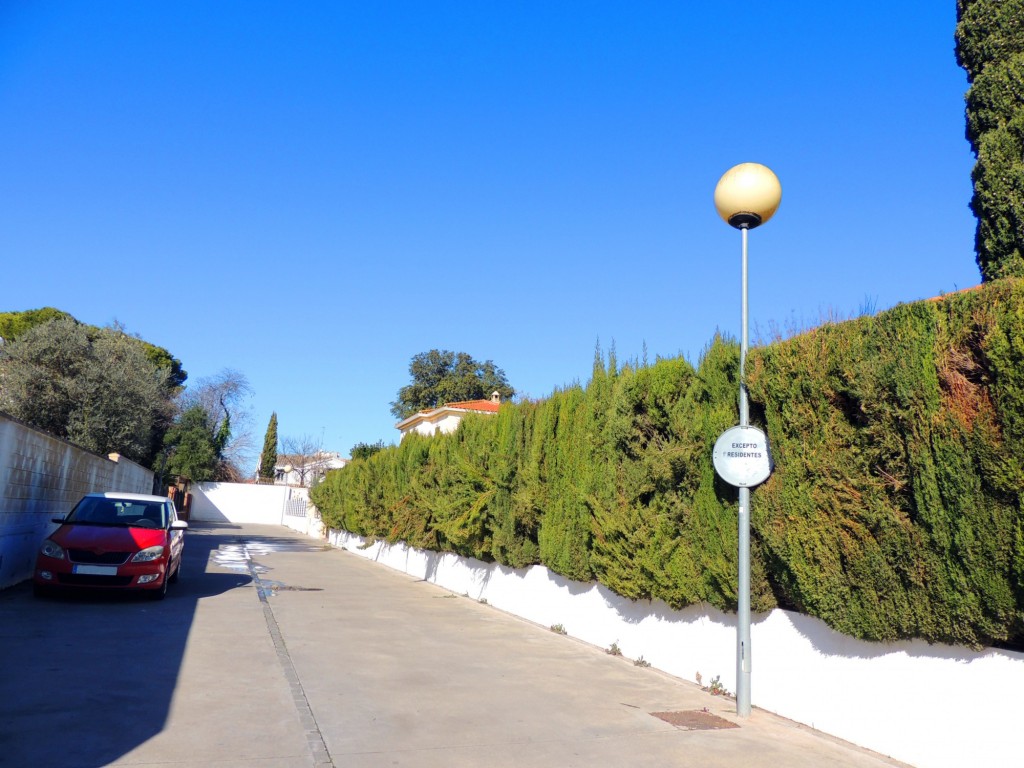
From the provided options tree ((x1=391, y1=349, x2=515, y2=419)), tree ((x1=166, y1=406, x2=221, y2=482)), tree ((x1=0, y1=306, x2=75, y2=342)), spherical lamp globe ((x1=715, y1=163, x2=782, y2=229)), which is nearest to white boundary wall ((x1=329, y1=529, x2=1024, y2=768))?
spherical lamp globe ((x1=715, y1=163, x2=782, y2=229))

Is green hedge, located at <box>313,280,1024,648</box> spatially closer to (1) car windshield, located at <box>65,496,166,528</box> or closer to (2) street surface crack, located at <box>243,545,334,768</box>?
(2) street surface crack, located at <box>243,545,334,768</box>

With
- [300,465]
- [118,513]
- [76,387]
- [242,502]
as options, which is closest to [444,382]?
[242,502]

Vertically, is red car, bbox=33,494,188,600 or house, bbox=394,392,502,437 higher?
house, bbox=394,392,502,437

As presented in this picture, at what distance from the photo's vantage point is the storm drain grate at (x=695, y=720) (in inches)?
252

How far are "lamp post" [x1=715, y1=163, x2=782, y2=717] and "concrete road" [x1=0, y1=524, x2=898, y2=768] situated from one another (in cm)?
51

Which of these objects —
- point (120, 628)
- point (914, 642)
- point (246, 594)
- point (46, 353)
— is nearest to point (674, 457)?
point (914, 642)

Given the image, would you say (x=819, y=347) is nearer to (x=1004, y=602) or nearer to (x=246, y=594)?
(x=1004, y=602)

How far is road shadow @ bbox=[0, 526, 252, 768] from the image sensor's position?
514 cm

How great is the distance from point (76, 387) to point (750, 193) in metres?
25.4

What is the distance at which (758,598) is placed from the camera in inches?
283

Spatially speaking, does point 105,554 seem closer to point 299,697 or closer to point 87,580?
point 87,580

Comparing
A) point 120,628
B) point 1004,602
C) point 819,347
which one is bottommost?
point 120,628

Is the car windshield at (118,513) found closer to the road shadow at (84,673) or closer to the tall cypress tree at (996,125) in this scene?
the road shadow at (84,673)

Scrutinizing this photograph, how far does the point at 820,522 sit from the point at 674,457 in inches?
88.8
